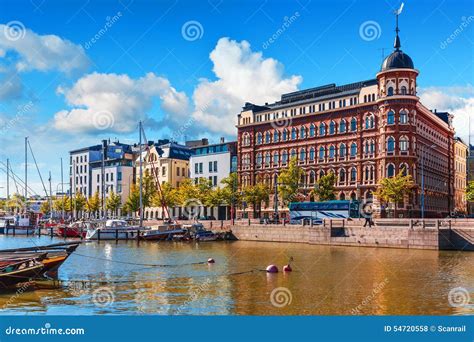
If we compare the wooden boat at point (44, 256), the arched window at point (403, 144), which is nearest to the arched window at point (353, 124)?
the arched window at point (403, 144)

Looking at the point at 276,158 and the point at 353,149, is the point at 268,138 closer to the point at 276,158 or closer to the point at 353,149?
the point at 276,158

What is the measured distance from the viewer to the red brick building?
90938 mm

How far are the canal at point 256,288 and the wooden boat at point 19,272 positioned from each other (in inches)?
59.1

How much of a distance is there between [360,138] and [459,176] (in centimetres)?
4391

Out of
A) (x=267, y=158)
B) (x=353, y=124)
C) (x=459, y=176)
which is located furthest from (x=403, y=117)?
(x=459, y=176)

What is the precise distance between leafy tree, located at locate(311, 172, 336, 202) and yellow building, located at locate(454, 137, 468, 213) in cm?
3685

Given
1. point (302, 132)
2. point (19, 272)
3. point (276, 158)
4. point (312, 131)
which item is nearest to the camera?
point (19, 272)

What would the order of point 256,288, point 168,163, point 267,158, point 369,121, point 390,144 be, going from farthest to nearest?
point 168,163, point 267,158, point 369,121, point 390,144, point 256,288

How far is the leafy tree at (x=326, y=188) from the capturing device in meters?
97.2

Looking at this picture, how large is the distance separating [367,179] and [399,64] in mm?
19559

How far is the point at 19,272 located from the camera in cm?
3422

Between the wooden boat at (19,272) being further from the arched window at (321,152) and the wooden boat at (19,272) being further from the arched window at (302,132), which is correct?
the arched window at (302,132)

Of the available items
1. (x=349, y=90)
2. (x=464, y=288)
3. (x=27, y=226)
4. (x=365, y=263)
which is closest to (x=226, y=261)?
(x=365, y=263)

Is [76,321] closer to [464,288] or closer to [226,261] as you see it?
[464,288]
